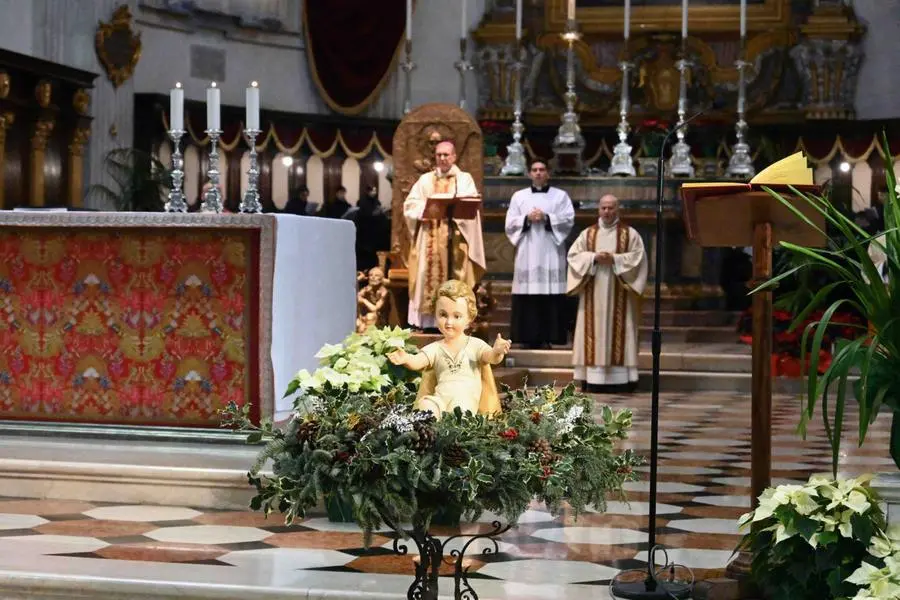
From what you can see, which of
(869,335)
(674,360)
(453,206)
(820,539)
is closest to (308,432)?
(820,539)

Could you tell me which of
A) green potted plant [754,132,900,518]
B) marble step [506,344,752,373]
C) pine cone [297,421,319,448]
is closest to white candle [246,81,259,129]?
pine cone [297,421,319,448]

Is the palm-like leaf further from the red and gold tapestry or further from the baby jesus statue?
the red and gold tapestry

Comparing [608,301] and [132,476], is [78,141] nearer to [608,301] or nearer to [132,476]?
[608,301]

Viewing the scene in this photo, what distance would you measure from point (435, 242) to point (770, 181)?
650 cm

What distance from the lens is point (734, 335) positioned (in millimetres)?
15055

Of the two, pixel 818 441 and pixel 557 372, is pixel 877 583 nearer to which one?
pixel 818 441

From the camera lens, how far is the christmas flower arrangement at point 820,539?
4355mm

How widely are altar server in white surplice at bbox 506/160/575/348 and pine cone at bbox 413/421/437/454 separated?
8979 millimetres

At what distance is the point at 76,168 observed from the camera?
15.0 meters

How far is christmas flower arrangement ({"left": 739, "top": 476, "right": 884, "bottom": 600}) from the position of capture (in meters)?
4.36

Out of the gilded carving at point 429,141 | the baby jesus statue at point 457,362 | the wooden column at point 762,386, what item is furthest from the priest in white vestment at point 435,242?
the wooden column at point 762,386

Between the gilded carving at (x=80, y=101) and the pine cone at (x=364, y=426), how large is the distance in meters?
11.2

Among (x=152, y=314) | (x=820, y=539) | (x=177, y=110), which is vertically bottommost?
(x=820, y=539)

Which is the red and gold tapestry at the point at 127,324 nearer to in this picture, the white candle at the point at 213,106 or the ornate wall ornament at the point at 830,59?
the white candle at the point at 213,106
